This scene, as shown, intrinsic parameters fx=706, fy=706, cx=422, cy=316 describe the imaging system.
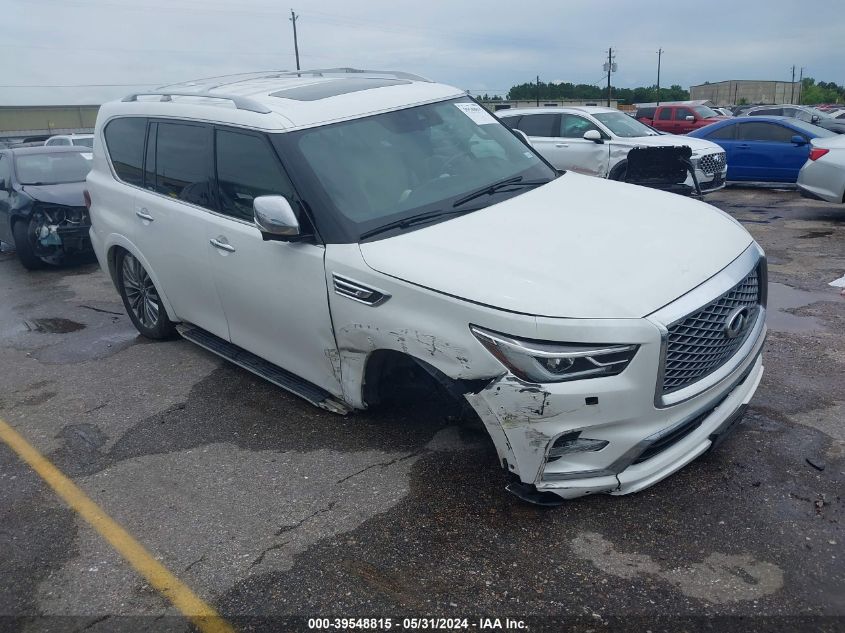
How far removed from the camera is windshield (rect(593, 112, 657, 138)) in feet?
41.2

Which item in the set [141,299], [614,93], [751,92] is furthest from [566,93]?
[141,299]

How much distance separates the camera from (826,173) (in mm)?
9969

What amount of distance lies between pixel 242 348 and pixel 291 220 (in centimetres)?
137

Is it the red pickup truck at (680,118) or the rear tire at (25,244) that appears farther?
the red pickup truck at (680,118)

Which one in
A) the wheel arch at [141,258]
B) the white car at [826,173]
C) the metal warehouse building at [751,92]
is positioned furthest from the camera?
the metal warehouse building at [751,92]

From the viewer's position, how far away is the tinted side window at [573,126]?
497 inches

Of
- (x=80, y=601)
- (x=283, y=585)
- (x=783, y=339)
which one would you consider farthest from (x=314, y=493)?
(x=783, y=339)

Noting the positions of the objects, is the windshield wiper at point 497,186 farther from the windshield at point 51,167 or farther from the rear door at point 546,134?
the rear door at point 546,134

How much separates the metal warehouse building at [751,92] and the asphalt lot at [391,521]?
91.1 meters

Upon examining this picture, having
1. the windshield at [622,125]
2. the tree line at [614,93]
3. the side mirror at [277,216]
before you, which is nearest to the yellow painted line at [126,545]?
the side mirror at [277,216]

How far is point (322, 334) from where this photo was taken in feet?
12.5

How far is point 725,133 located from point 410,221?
12.9 metres

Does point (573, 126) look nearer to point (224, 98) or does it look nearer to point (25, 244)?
point (25, 244)

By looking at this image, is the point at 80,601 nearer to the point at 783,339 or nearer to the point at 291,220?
the point at 291,220
